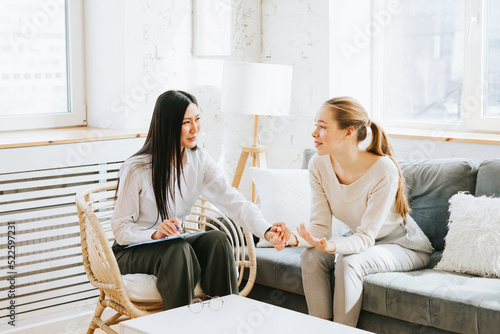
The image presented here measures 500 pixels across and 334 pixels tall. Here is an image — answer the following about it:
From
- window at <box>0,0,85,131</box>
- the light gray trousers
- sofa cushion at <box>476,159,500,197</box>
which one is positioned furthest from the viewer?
window at <box>0,0,85,131</box>

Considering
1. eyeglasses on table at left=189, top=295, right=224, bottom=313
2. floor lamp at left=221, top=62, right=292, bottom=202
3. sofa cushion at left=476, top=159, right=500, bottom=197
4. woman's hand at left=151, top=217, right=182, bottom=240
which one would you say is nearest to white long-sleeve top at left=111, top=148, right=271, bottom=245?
woman's hand at left=151, top=217, right=182, bottom=240

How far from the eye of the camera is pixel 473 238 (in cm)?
246

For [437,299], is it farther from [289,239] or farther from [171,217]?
[171,217]

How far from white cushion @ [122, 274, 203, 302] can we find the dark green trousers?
0.03 meters

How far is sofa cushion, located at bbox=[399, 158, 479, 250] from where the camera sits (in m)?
2.71

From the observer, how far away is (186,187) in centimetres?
256

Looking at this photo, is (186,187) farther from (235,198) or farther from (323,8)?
(323,8)

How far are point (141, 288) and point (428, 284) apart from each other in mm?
1035

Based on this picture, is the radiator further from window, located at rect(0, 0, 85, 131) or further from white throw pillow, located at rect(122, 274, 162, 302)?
white throw pillow, located at rect(122, 274, 162, 302)

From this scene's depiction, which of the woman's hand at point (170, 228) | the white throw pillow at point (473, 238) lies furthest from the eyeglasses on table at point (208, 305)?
the white throw pillow at point (473, 238)

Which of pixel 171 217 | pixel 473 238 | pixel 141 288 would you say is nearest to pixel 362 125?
pixel 473 238

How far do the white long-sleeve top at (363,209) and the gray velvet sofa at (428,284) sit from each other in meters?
0.15

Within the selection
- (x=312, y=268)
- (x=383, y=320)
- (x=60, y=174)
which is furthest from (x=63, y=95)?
(x=383, y=320)

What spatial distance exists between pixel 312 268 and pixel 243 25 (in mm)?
1855
